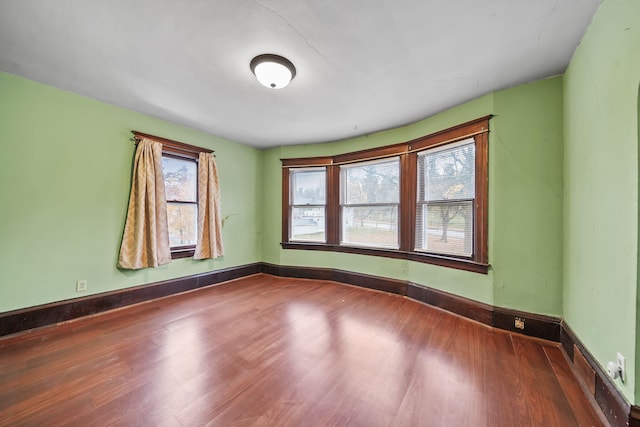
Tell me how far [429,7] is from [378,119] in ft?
5.48

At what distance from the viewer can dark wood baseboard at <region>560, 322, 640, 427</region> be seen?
3.81ft

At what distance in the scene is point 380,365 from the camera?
1753mm

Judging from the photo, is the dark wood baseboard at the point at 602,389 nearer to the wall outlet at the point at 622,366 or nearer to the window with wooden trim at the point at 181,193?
the wall outlet at the point at 622,366

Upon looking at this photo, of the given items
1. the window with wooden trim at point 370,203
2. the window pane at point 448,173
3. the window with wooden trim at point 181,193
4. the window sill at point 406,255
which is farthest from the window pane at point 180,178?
the window pane at point 448,173

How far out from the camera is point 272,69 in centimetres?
190

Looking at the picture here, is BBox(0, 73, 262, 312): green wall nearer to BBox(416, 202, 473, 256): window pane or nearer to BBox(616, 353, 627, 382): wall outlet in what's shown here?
BBox(416, 202, 473, 256): window pane

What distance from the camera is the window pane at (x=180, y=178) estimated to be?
3.28 m

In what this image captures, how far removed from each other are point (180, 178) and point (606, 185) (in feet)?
14.1

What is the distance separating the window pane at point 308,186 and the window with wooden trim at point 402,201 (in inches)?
0.7

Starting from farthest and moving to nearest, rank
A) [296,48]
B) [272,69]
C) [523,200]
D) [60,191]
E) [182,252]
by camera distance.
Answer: [182,252], [60,191], [523,200], [272,69], [296,48]

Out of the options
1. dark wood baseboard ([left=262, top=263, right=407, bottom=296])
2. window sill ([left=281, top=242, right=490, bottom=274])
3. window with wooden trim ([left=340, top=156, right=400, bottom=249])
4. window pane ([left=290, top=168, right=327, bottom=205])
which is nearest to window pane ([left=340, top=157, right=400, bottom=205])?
window with wooden trim ([left=340, top=156, right=400, bottom=249])

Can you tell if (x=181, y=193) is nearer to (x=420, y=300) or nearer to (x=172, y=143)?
(x=172, y=143)

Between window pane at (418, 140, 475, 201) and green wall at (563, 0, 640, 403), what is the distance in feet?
2.66

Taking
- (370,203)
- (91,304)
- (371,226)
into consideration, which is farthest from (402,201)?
(91,304)
